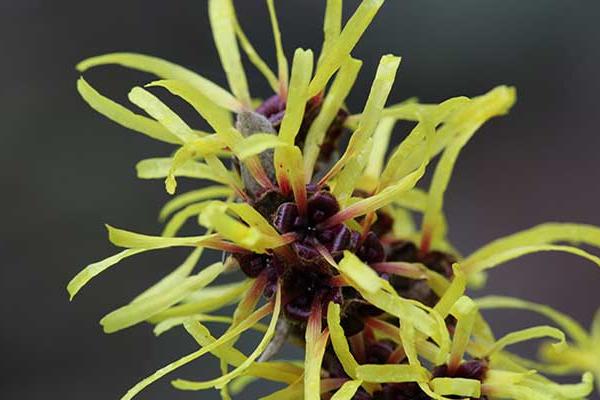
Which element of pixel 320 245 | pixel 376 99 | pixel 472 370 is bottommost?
pixel 472 370

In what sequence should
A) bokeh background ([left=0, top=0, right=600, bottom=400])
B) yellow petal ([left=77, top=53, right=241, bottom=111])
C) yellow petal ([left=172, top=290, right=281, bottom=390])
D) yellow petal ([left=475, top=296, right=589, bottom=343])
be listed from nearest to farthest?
1. yellow petal ([left=172, top=290, right=281, bottom=390])
2. yellow petal ([left=77, top=53, right=241, bottom=111])
3. yellow petal ([left=475, top=296, right=589, bottom=343])
4. bokeh background ([left=0, top=0, right=600, bottom=400])

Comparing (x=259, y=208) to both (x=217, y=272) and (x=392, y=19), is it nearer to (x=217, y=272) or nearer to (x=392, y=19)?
(x=217, y=272)

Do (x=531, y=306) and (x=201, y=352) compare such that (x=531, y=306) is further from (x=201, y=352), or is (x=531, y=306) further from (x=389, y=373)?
(x=201, y=352)

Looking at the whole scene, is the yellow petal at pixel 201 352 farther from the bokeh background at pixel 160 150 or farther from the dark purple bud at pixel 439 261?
the bokeh background at pixel 160 150

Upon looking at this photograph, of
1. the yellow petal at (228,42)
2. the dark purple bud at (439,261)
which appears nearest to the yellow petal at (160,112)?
the yellow petal at (228,42)

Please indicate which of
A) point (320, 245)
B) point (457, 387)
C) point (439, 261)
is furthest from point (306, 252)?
point (439, 261)

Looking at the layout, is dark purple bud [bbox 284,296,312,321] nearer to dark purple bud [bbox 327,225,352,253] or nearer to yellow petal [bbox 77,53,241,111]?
dark purple bud [bbox 327,225,352,253]

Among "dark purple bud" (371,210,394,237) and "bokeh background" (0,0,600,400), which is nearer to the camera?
"dark purple bud" (371,210,394,237)

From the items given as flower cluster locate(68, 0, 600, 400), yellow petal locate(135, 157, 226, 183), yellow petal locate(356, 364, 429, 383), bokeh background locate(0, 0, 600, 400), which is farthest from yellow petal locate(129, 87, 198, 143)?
bokeh background locate(0, 0, 600, 400)
